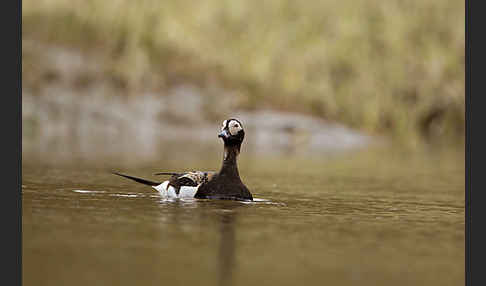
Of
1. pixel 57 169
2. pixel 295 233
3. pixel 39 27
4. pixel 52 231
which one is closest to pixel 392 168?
pixel 57 169

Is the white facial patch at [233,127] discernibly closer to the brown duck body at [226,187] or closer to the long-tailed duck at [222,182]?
the long-tailed duck at [222,182]

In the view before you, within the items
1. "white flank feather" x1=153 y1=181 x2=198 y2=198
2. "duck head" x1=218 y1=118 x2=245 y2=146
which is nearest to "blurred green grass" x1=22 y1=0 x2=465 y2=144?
"white flank feather" x1=153 y1=181 x2=198 y2=198

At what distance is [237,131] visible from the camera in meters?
8.30

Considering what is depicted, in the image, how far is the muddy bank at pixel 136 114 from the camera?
20.1 meters

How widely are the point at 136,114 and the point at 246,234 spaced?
15144mm

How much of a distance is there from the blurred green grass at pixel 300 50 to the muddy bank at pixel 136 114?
17.1 inches

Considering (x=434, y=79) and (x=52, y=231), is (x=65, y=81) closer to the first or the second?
(x=434, y=79)

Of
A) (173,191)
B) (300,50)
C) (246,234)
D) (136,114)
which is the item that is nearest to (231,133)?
(173,191)

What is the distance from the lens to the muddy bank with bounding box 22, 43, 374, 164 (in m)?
20.1

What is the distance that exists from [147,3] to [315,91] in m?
4.99

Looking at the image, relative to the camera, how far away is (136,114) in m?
20.8

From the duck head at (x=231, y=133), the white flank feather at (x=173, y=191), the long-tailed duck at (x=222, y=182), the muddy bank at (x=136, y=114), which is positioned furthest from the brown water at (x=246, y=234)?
the muddy bank at (x=136, y=114)

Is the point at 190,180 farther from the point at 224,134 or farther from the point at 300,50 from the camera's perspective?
the point at 300,50

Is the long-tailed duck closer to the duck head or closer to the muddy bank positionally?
the duck head
